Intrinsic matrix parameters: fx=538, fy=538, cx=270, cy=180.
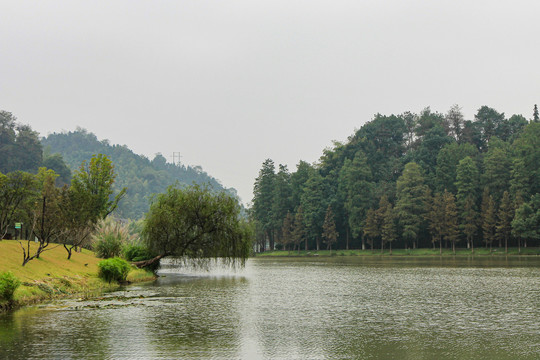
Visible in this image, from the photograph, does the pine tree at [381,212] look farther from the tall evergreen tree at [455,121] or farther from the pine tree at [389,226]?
the tall evergreen tree at [455,121]

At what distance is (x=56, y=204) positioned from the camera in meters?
45.8

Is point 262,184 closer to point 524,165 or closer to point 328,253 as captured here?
point 328,253

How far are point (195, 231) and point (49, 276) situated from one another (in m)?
17.3

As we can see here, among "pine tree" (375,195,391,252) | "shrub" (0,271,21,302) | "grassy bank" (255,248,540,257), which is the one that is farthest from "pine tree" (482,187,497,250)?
"shrub" (0,271,21,302)

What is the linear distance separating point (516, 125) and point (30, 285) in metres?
147

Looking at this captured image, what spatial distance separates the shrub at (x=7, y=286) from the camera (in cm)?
2707

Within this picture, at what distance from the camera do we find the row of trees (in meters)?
44.1

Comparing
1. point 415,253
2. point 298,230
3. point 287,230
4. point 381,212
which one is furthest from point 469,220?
point 287,230

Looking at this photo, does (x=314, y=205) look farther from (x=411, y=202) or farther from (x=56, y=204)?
(x=56, y=204)

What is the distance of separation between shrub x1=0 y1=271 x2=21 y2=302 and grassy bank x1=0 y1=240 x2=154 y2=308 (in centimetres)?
46

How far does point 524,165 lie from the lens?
109 metres

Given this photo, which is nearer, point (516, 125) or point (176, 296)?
point (176, 296)

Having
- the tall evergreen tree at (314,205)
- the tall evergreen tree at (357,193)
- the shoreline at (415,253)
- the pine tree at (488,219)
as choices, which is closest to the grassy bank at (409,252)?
the shoreline at (415,253)

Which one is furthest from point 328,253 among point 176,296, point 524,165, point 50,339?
point 50,339
